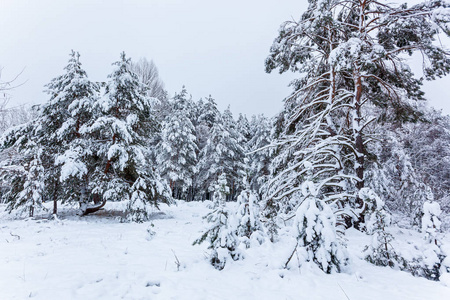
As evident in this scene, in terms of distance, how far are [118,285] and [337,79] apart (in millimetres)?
10693

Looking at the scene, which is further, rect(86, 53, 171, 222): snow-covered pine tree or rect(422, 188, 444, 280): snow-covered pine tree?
rect(86, 53, 171, 222): snow-covered pine tree

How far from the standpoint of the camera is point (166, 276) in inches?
160

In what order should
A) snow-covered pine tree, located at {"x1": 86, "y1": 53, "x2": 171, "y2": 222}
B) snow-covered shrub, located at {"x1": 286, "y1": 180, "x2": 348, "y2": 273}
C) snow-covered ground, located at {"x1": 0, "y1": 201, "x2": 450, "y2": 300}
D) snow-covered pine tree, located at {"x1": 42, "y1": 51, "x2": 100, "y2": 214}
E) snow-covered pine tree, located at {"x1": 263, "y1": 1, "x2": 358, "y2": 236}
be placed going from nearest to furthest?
snow-covered ground, located at {"x1": 0, "y1": 201, "x2": 450, "y2": 300}
snow-covered shrub, located at {"x1": 286, "y1": 180, "x2": 348, "y2": 273}
snow-covered pine tree, located at {"x1": 263, "y1": 1, "x2": 358, "y2": 236}
snow-covered pine tree, located at {"x1": 86, "y1": 53, "x2": 171, "y2": 222}
snow-covered pine tree, located at {"x1": 42, "y1": 51, "x2": 100, "y2": 214}

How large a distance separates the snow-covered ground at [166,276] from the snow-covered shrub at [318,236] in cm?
25

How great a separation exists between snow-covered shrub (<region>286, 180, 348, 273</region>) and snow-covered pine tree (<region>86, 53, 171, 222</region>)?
7.17 m

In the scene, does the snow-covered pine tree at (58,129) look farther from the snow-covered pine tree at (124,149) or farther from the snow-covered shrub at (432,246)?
the snow-covered shrub at (432,246)

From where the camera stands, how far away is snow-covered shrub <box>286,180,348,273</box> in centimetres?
441

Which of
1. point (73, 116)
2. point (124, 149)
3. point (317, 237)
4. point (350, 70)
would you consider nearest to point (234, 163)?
point (124, 149)

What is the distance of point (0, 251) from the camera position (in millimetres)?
5207

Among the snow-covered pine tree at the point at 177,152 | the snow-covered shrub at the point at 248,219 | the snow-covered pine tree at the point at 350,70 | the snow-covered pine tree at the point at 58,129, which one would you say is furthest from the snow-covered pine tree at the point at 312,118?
the snow-covered pine tree at the point at 177,152

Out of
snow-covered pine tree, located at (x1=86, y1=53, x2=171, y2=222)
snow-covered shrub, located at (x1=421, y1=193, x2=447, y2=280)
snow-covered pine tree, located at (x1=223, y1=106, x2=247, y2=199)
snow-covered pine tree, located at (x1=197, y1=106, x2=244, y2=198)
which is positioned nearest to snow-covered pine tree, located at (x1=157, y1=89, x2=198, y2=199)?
snow-covered pine tree, located at (x1=197, y1=106, x2=244, y2=198)

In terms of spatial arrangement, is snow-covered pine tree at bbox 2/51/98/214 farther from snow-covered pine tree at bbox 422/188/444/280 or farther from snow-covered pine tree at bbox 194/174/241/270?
snow-covered pine tree at bbox 422/188/444/280

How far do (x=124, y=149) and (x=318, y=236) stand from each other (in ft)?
27.7

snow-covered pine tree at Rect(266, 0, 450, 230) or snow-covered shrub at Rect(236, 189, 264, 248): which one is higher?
snow-covered pine tree at Rect(266, 0, 450, 230)
